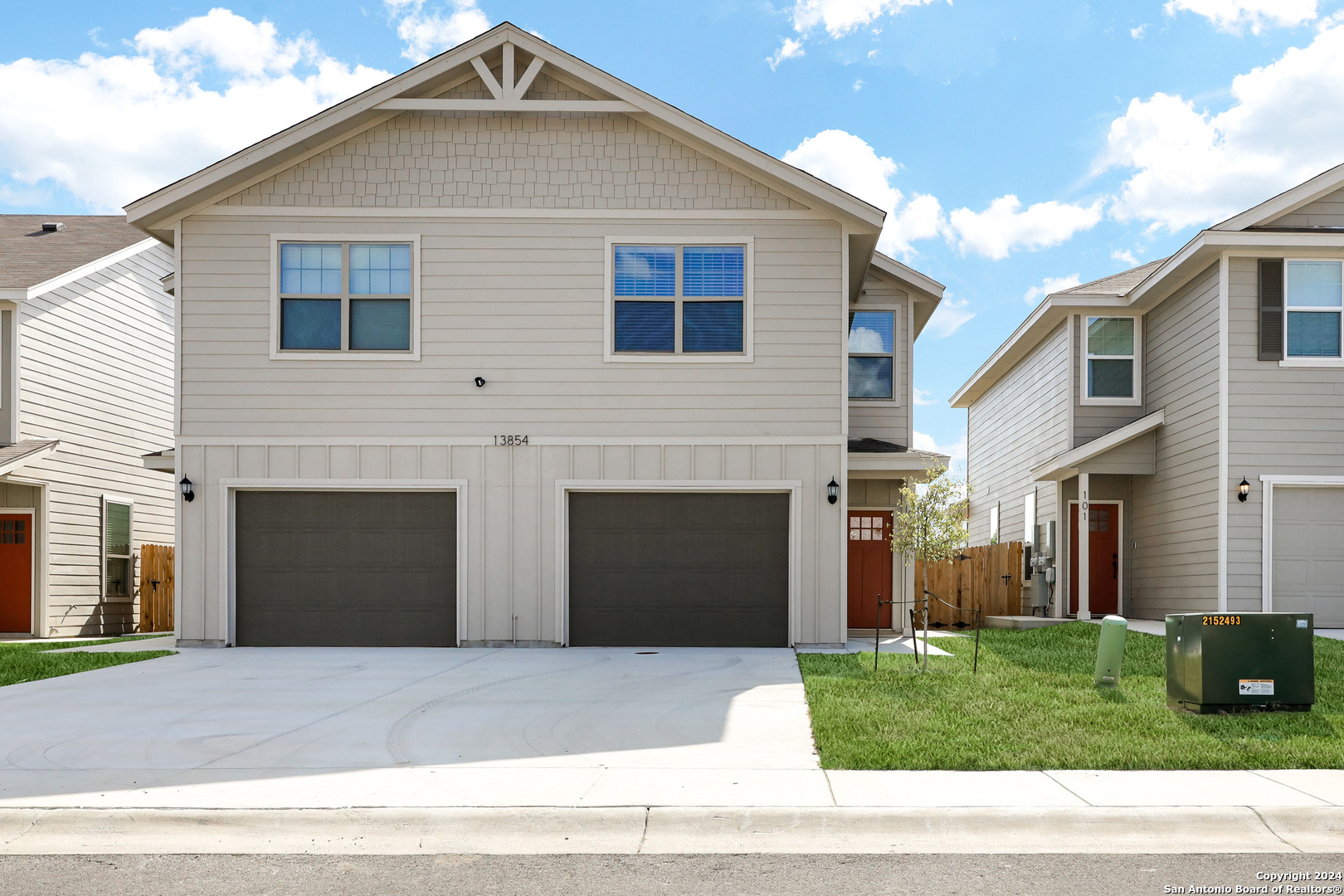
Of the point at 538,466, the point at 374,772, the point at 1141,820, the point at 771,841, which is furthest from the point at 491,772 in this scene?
the point at 538,466

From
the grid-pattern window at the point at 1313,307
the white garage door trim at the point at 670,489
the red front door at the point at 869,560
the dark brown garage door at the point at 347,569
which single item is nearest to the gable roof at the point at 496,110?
the white garage door trim at the point at 670,489

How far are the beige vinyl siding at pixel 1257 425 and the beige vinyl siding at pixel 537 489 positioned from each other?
622 centimetres

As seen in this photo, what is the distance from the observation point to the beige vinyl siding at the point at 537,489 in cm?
1463

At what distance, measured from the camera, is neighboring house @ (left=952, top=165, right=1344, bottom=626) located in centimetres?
1631

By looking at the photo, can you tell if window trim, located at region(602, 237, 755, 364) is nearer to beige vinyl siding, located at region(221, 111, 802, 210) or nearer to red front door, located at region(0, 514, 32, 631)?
beige vinyl siding, located at region(221, 111, 802, 210)

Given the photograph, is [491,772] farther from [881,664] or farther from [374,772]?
[881,664]

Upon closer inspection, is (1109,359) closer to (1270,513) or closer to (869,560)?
(1270,513)

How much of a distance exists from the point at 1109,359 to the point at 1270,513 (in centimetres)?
434

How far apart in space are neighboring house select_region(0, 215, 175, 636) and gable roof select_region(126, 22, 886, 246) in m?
5.46

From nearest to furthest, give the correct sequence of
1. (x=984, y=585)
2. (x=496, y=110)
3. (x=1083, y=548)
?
(x=496, y=110)
(x=1083, y=548)
(x=984, y=585)

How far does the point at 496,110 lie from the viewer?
48.0ft

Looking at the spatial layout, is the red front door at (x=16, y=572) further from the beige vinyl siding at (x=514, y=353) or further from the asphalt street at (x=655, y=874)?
the asphalt street at (x=655, y=874)

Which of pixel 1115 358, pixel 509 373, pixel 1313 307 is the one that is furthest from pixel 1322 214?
pixel 509 373

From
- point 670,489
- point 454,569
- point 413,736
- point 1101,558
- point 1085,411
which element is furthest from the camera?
point 1101,558
